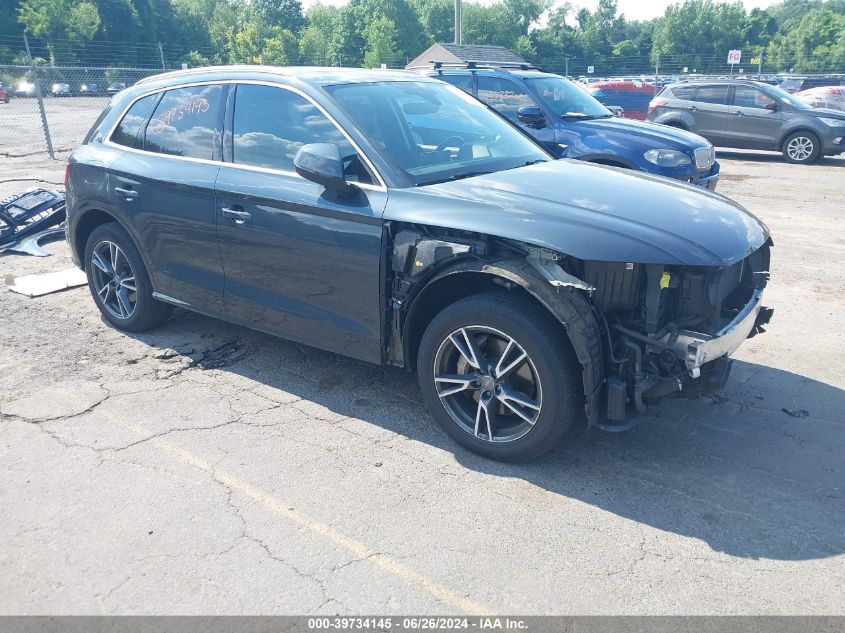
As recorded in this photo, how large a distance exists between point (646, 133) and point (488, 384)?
626 centimetres

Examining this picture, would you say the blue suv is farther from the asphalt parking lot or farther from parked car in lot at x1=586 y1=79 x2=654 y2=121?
parked car in lot at x1=586 y1=79 x2=654 y2=121

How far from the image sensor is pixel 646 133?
8742 millimetres

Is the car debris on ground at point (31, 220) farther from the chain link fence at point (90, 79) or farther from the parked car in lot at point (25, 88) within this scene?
the parked car in lot at point (25, 88)

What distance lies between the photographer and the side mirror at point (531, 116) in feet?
29.4

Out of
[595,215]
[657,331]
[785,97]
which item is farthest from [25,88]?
[657,331]

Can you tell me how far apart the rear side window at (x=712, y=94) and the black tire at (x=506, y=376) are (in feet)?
47.4

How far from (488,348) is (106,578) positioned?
6.65 ft

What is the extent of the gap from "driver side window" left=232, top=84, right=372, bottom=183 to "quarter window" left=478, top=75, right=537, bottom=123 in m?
5.53

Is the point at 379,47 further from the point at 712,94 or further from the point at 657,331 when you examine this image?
the point at 657,331

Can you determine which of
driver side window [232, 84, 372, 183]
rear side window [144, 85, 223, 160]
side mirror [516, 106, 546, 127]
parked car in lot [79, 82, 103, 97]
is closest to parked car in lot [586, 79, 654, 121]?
side mirror [516, 106, 546, 127]

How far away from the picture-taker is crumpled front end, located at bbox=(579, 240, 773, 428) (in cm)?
326

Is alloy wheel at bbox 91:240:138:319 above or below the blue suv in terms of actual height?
below

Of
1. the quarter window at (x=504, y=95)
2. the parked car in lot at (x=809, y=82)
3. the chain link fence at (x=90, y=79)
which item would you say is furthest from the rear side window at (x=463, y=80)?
the parked car in lot at (x=809, y=82)

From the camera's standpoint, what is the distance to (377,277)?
3826 mm
